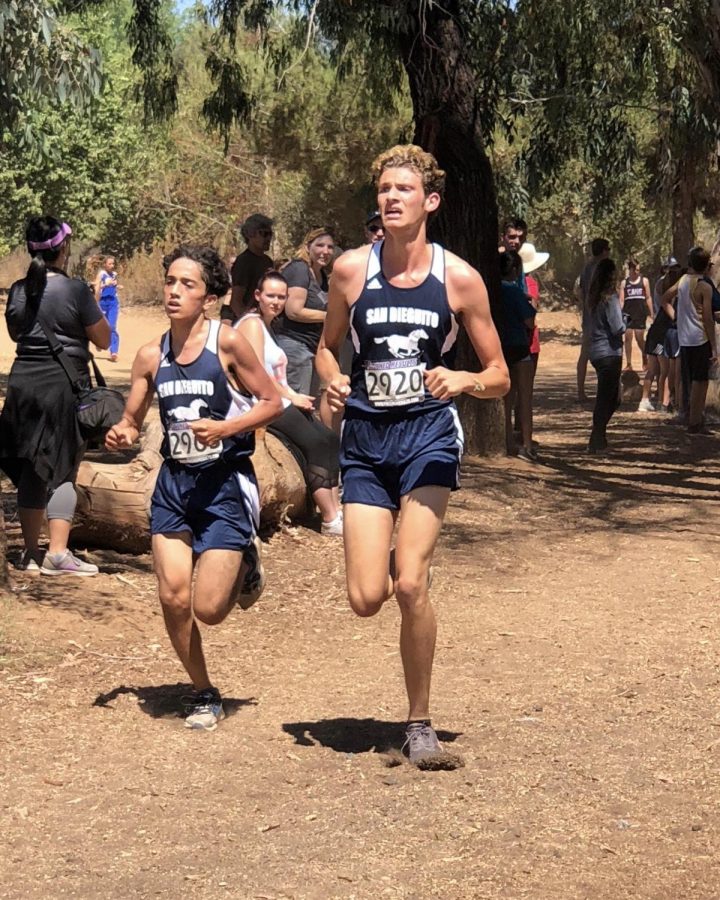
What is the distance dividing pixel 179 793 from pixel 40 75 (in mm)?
4988

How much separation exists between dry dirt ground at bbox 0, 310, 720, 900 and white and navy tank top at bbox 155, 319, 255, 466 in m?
1.07

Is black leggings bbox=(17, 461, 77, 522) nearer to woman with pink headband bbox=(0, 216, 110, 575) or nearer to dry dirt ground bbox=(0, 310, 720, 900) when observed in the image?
woman with pink headband bbox=(0, 216, 110, 575)

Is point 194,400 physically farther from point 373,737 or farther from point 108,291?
point 108,291

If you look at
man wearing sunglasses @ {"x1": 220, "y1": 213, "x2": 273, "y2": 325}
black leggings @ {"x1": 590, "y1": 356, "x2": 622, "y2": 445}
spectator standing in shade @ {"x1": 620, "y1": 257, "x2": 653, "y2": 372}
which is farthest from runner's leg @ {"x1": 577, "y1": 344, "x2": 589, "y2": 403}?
man wearing sunglasses @ {"x1": 220, "y1": 213, "x2": 273, "y2": 325}

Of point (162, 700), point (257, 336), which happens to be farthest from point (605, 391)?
point (162, 700)

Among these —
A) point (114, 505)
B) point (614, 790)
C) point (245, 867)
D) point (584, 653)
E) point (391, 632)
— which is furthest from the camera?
point (114, 505)

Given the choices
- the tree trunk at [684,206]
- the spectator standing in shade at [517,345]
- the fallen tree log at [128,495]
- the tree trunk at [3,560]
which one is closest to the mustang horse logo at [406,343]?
the tree trunk at [3,560]

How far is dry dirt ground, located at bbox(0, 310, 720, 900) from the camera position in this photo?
450 cm

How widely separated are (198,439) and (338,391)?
724mm

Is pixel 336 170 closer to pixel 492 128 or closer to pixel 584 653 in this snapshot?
pixel 492 128

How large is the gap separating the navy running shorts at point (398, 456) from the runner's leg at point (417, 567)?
55mm

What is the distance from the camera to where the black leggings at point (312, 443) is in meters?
9.62

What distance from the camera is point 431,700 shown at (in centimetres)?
642

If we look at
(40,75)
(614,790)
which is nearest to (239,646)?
(614,790)
